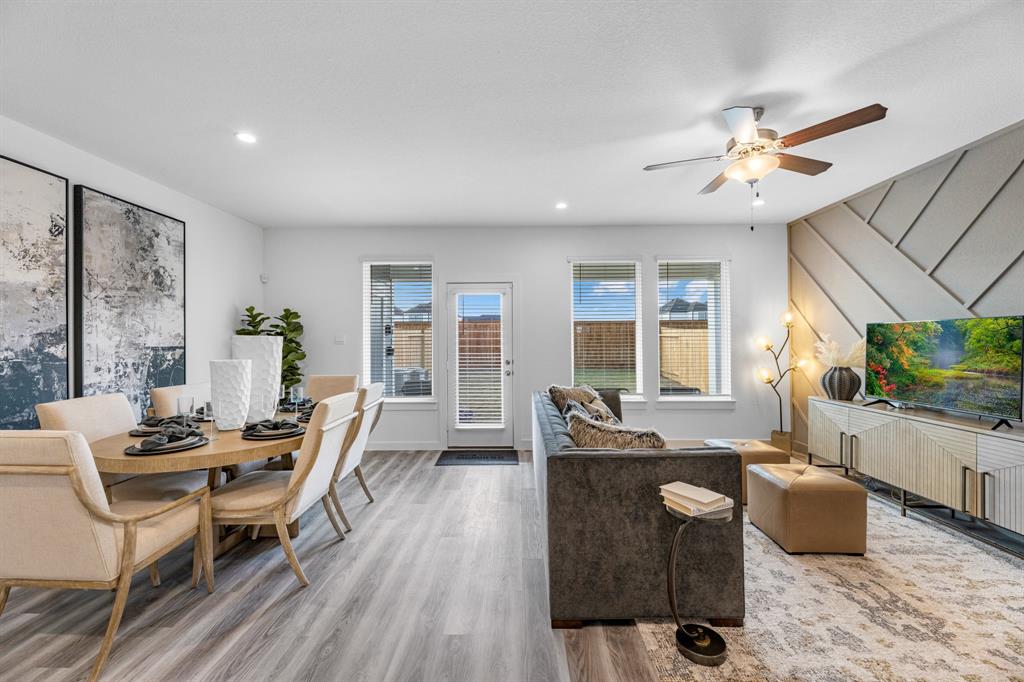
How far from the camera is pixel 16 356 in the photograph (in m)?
2.58

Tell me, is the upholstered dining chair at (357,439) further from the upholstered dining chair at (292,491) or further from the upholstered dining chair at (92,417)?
the upholstered dining chair at (92,417)

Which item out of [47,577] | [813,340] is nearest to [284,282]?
[47,577]

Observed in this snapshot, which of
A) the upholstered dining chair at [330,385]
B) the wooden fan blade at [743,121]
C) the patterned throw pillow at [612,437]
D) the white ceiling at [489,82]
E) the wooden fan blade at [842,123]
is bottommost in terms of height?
the patterned throw pillow at [612,437]

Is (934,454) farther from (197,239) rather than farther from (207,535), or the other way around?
(197,239)

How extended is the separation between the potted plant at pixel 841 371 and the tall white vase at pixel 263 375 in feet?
14.8

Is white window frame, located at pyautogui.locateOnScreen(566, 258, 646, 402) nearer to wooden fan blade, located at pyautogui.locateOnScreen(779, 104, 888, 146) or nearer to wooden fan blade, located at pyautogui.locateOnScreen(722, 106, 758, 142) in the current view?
wooden fan blade, located at pyautogui.locateOnScreen(722, 106, 758, 142)

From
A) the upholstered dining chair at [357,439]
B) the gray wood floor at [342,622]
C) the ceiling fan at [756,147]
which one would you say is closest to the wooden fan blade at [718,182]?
the ceiling fan at [756,147]

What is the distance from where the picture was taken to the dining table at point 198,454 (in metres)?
1.90

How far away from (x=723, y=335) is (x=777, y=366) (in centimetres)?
67

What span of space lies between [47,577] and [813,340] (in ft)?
19.7

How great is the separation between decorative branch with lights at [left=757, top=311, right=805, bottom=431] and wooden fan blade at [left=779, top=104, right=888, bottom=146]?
2.95 meters

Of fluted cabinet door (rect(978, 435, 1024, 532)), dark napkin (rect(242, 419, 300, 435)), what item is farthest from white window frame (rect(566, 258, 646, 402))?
dark napkin (rect(242, 419, 300, 435))

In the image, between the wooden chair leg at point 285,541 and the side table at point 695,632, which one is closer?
the side table at point 695,632

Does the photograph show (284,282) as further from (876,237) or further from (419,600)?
(876,237)
